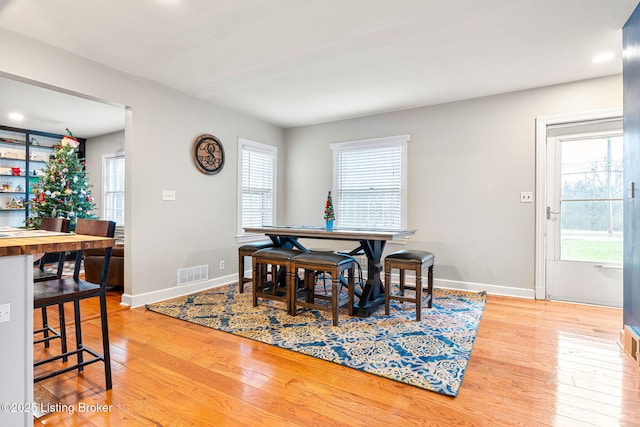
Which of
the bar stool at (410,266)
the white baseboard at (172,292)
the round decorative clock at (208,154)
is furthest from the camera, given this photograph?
the round decorative clock at (208,154)

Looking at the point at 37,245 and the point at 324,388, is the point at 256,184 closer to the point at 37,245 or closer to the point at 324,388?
the point at 324,388

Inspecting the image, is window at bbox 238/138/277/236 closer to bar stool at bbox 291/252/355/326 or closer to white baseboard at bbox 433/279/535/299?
bar stool at bbox 291/252/355/326

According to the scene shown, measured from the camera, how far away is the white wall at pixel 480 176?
3.71 meters

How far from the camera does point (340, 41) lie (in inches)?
107

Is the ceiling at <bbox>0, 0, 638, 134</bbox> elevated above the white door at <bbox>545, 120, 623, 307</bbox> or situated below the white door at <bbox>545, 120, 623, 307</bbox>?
above

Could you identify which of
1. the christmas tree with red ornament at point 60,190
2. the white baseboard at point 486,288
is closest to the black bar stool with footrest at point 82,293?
the white baseboard at point 486,288

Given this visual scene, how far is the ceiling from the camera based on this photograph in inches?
89.6

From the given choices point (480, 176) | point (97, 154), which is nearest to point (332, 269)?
point (480, 176)

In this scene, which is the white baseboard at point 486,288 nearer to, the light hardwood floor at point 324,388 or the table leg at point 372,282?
the light hardwood floor at point 324,388

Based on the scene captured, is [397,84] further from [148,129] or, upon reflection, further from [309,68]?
[148,129]

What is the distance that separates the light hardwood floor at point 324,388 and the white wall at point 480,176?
53.3 inches

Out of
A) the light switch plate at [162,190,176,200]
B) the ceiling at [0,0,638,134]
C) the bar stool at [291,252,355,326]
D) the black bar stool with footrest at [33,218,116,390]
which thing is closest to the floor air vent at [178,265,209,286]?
the light switch plate at [162,190,176,200]

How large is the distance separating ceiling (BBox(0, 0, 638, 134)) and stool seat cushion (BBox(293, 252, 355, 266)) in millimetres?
1812

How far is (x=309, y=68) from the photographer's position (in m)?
3.23
